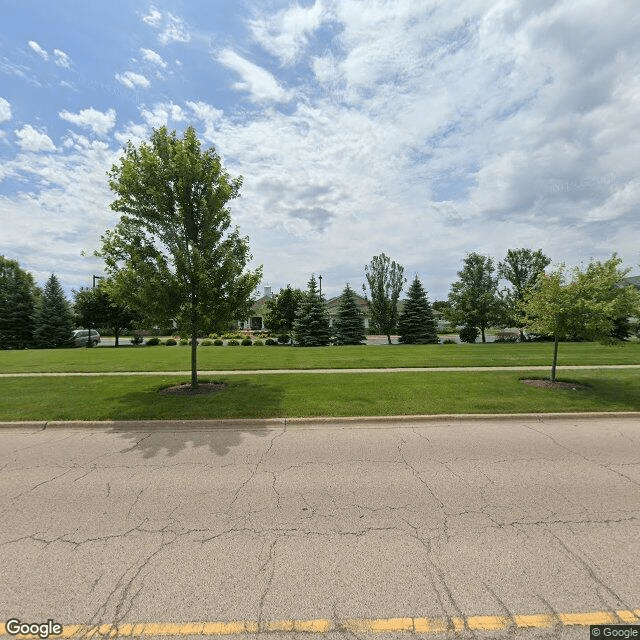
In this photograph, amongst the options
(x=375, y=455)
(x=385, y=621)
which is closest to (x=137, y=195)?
(x=375, y=455)

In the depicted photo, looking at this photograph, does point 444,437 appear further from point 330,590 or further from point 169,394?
point 169,394

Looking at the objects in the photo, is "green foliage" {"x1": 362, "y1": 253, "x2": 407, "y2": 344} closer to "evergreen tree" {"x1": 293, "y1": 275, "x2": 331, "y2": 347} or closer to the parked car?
"evergreen tree" {"x1": 293, "y1": 275, "x2": 331, "y2": 347}

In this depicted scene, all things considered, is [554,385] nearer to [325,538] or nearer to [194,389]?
[325,538]

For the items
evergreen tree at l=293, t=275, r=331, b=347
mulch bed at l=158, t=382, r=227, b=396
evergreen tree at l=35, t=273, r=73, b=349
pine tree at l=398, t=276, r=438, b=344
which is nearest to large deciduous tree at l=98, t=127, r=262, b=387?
mulch bed at l=158, t=382, r=227, b=396

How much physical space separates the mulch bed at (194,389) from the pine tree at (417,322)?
964 inches

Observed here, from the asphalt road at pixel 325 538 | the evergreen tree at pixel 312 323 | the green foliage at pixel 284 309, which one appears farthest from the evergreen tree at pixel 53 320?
the asphalt road at pixel 325 538

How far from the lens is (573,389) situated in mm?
10062

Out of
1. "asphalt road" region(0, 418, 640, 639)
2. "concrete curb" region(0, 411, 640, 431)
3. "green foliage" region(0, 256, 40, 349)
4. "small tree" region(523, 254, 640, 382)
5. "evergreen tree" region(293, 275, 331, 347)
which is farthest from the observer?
"green foliage" region(0, 256, 40, 349)

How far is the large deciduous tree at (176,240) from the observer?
925 cm

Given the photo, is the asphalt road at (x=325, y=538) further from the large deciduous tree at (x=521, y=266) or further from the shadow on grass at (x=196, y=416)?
the large deciduous tree at (x=521, y=266)

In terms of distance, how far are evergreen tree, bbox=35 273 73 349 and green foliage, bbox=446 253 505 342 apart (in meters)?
37.1

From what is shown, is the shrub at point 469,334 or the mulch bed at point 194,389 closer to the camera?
the mulch bed at point 194,389

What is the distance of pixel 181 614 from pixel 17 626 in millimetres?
1167

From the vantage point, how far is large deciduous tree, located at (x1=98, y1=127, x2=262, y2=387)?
9.25 m
